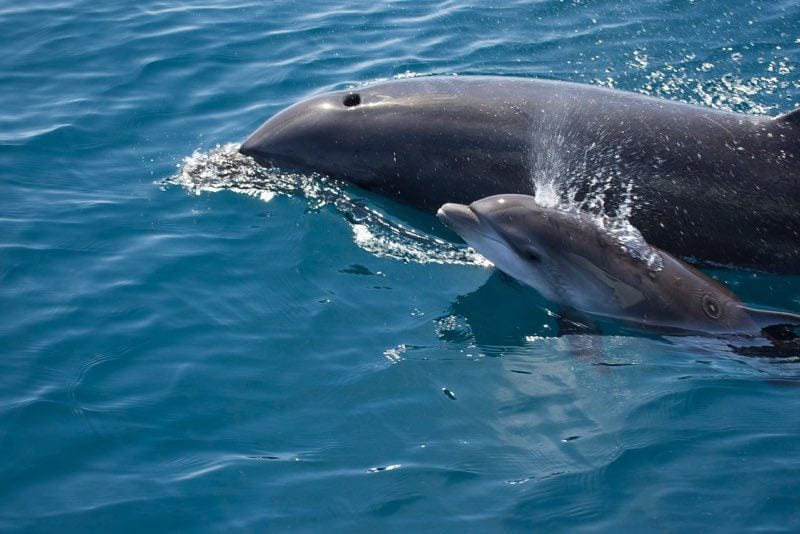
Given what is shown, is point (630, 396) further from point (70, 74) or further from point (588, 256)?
point (70, 74)

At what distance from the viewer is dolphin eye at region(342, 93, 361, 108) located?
411 inches

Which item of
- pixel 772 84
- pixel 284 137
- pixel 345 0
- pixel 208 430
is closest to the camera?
pixel 208 430

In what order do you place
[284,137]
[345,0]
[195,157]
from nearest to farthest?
[284,137]
[195,157]
[345,0]

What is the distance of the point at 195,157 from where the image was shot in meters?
11.4

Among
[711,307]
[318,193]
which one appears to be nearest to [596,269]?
[711,307]

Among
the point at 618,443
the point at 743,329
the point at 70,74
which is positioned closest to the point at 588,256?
the point at 743,329

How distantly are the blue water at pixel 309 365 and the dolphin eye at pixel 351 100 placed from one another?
3.25ft

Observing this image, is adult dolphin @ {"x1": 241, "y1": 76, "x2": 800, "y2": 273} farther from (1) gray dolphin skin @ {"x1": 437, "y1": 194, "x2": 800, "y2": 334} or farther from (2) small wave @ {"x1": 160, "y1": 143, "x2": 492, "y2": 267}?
(1) gray dolphin skin @ {"x1": 437, "y1": 194, "x2": 800, "y2": 334}

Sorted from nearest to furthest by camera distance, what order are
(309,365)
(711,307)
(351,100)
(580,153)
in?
1. (309,365)
2. (711,307)
3. (580,153)
4. (351,100)

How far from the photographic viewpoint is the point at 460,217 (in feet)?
28.5

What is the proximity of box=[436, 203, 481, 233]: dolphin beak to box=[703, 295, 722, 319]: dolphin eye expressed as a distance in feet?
6.98

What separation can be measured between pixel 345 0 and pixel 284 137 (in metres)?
6.83

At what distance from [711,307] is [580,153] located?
2051 mm

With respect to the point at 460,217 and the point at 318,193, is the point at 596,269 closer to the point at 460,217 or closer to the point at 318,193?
the point at 460,217
